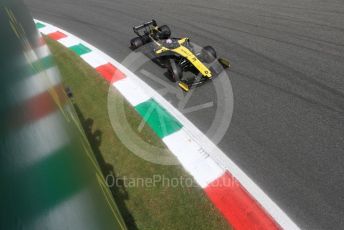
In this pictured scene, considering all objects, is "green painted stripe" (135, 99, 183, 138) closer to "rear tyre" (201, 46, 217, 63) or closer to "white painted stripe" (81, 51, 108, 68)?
"rear tyre" (201, 46, 217, 63)

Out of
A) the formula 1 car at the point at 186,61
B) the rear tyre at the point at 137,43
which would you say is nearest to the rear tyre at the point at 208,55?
the formula 1 car at the point at 186,61

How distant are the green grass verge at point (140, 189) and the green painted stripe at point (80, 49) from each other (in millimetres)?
2979

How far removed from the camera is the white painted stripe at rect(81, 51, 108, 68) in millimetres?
9421

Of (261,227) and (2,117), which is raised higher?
(2,117)

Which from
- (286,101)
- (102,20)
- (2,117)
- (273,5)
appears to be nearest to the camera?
(2,117)

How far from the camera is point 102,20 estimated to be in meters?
12.6

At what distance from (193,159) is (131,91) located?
3.01 m

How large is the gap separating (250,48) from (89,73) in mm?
4773

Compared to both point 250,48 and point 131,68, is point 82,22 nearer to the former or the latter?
point 131,68

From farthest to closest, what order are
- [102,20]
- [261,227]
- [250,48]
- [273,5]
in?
[102,20] < [273,5] < [250,48] < [261,227]

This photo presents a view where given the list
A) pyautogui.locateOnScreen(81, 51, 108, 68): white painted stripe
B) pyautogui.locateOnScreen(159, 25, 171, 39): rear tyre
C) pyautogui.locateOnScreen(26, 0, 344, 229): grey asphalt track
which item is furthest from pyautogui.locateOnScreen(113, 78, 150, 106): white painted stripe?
pyautogui.locateOnScreen(159, 25, 171, 39): rear tyre

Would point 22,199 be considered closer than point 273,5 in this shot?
Yes

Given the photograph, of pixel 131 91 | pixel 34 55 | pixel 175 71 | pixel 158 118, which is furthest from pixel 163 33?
pixel 34 55

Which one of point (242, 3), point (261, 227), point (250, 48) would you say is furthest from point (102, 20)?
point (261, 227)
